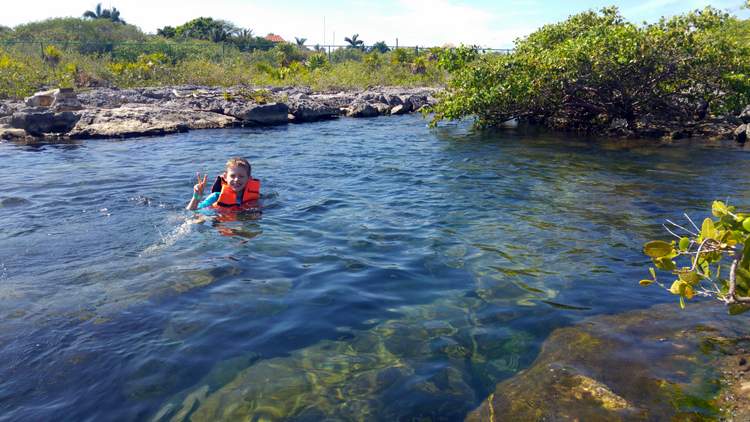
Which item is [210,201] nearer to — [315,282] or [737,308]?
[315,282]

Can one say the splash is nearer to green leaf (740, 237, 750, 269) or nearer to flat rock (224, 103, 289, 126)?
green leaf (740, 237, 750, 269)

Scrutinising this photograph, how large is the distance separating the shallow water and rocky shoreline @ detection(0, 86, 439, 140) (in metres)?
4.97

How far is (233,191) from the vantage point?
305 inches

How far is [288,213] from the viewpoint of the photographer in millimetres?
7789

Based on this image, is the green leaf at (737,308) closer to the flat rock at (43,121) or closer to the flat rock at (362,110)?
the flat rock at (43,121)

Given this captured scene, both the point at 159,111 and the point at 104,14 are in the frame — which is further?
the point at 104,14

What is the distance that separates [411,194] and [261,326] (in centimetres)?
491

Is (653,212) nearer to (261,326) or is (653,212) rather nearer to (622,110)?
(261,326)

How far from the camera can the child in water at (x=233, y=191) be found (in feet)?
25.3

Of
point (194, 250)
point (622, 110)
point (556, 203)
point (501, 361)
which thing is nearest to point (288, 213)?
point (194, 250)

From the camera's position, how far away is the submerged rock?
10.2 feet

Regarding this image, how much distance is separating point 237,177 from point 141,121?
401 inches

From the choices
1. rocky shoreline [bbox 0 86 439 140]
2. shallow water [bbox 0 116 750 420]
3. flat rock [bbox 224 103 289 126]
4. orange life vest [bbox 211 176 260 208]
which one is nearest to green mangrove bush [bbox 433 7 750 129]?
shallow water [bbox 0 116 750 420]

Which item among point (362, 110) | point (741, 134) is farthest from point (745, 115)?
point (362, 110)
